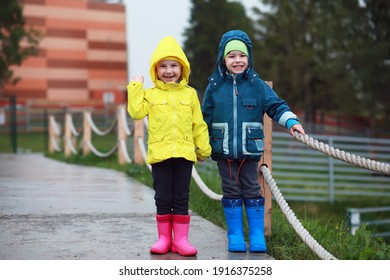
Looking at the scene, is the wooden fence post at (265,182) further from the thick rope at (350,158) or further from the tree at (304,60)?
the tree at (304,60)

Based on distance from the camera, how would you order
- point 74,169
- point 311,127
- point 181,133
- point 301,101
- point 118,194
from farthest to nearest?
point 301,101, point 311,127, point 74,169, point 118,194, point 181,133

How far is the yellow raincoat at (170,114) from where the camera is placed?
11.7 feet

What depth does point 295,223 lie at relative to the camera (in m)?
3.61

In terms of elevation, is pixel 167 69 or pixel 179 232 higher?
pixel 167 69

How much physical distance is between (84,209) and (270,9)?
27598mm

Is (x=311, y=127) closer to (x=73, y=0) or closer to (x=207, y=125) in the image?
(x=73, y=0)

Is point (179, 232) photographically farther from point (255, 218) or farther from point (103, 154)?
point (103, 154)

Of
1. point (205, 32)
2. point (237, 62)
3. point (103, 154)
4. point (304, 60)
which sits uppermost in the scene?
point (205, 32)

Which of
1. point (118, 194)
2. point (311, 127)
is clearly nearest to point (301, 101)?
point (311, 127)

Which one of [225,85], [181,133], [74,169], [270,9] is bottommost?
[74,169]

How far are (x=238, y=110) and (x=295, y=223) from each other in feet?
2.39

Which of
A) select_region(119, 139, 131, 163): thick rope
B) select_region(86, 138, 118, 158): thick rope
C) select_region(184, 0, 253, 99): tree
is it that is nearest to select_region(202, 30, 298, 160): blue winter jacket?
select_region(119, 139, 131, 163): thick rope

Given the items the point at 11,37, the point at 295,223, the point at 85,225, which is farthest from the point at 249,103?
the point at 11,37

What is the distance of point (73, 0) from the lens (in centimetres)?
3634
